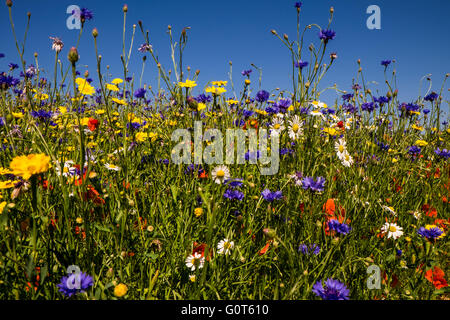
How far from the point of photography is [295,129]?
1.57 metres

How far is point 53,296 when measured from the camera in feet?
2.79

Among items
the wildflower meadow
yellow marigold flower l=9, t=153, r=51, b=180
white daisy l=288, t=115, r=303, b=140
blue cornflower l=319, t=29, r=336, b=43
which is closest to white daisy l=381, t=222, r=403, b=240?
the wildflower meadow

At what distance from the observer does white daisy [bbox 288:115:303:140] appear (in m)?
1.55

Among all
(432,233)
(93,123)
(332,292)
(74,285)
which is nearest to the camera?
(74,285)

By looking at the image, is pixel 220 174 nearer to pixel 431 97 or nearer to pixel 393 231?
pixel 393 231

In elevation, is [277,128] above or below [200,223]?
above

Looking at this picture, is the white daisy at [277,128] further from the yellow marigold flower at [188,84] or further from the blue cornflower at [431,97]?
the blue cornflower at [431,97]

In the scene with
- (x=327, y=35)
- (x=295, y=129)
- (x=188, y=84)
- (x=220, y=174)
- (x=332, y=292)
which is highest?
(x=327, y=35)

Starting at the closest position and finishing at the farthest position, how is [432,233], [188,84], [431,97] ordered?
[432,233], [188,84], [431,97]

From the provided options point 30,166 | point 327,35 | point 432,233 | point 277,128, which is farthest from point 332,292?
point 327,35

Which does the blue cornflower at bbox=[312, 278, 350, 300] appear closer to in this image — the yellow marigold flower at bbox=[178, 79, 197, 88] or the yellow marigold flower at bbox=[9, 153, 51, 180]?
the yellow marigold flower at bbox=[9, 153, 51, 180]

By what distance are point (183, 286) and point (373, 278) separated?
0.68 meters
